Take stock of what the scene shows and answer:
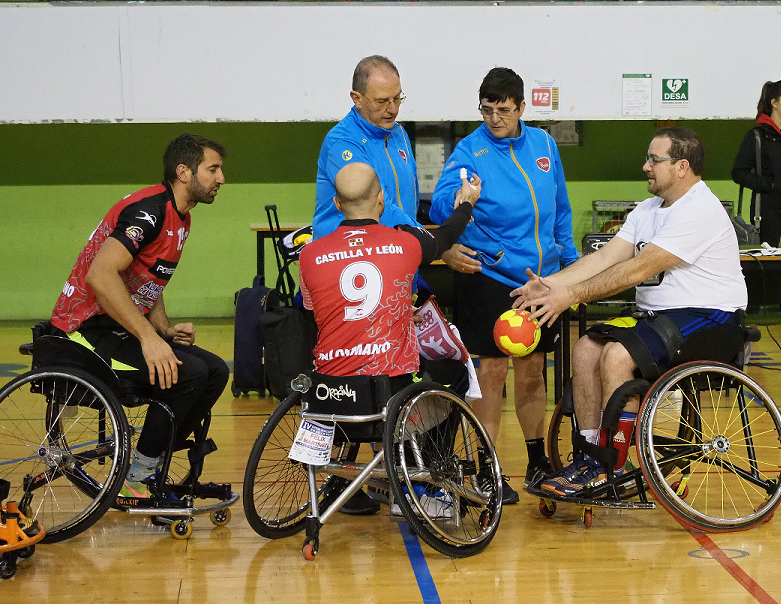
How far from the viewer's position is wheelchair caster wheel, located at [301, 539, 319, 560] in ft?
9.45

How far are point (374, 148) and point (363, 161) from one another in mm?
95

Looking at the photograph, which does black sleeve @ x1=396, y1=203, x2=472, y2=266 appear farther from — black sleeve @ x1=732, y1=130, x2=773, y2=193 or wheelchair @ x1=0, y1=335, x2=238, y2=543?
black sleeve @ x1=732, y1=130, x2=773, y2=193

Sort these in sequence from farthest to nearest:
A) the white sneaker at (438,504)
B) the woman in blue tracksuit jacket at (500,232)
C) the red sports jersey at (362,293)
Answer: the woman in blue tracksuit jacket at (500,232) → the white sneaker at (438,504) → the red sports jersey at (362,293)

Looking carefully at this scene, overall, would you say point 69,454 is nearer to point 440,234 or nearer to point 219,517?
point 219,517

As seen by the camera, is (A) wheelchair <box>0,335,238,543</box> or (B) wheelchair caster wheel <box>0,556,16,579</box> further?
(A) wheelchair <box>0,335,238,543</box>

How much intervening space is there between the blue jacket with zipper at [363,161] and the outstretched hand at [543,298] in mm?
471

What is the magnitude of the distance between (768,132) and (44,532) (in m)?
5.09

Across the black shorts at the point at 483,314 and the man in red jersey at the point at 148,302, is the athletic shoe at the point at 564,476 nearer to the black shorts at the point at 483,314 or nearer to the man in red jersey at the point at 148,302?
the black shorts at the point at 483,314

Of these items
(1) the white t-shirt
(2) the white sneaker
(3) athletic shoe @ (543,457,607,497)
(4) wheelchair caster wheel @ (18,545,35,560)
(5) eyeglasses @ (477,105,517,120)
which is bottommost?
(4) wheelchair caster wheel @ (18,545,35,560)

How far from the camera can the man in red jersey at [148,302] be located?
304 cm

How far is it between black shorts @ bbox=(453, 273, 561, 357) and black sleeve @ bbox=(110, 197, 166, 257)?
1.20 metres

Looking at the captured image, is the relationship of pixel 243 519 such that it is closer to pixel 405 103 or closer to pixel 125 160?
pixel 405 103

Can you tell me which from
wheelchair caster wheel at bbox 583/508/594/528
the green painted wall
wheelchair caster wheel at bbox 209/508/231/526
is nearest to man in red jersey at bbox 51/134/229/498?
wheelchair caster wheel at bbox 209/508/231/526

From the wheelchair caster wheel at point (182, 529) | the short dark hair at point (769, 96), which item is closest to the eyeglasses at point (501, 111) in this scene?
the wheelchair caster wheel at point (182, 529)
